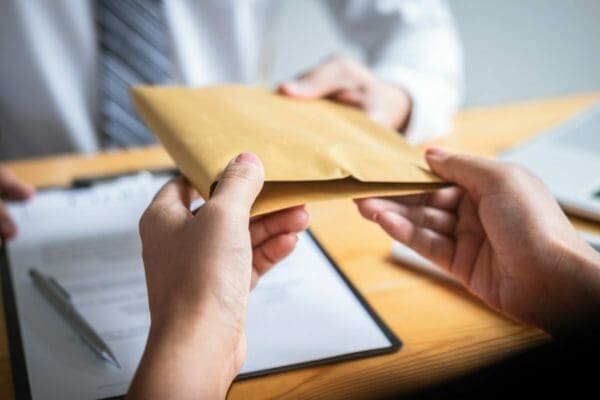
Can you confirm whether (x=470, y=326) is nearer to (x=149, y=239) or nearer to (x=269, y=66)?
(x=149, y=239)

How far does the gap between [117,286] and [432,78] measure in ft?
2.05

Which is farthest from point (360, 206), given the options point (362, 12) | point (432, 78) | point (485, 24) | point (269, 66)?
point (485, 24)

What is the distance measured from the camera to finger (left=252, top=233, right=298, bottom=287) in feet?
1.45

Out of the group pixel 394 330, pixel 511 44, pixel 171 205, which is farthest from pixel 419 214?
pixel 511 44

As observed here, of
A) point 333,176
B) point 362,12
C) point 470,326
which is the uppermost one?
point 362,12

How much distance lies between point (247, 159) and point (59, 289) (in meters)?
0.19

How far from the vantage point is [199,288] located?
32 centimetres

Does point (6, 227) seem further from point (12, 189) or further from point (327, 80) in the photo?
point (327, 80)

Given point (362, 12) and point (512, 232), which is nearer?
point (512, 232)

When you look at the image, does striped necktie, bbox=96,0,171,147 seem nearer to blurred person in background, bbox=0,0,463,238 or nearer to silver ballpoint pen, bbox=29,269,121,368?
blurred person in background, bbox=0,0,463,238

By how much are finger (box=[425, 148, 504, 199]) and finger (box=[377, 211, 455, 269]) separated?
5 centimetres

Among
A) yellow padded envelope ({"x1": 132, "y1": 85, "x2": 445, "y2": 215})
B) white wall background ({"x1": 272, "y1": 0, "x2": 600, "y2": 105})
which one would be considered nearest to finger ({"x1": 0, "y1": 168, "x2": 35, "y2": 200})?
yellow padded envelope ({"x1": 132, "y1": 85, "x2": 445, "y2": 215})

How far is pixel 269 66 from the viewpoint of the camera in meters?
1.17

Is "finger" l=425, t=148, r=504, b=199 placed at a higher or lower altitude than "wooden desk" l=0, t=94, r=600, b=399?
higher
